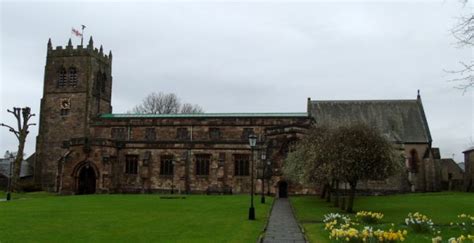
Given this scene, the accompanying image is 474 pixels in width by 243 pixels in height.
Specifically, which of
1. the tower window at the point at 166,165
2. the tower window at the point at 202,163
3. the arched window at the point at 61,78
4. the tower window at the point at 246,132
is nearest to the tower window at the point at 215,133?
the tower window at the point at 246,132

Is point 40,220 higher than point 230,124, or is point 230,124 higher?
point 230,124

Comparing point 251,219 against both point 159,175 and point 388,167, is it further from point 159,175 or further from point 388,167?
point 159,175

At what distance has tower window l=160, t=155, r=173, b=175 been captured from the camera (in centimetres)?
5725

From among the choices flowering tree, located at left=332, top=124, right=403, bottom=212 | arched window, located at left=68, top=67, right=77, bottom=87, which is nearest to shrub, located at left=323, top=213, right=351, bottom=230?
flowering tree, located at left=332, top=124, right=403, bottom=212

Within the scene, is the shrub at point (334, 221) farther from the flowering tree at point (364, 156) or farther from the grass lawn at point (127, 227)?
the flowering tree at point (364, 156)

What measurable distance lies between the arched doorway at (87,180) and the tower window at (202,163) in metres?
12.5

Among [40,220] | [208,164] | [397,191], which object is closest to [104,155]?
[208,164]

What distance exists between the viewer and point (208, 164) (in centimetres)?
5712

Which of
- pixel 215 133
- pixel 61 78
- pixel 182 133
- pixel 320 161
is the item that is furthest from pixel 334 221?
pixel 61 78

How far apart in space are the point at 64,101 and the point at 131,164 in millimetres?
15212

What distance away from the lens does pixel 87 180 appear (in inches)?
2189

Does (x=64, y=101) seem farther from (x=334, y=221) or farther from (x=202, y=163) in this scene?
(x=334, y=221)

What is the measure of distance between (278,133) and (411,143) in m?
22.1

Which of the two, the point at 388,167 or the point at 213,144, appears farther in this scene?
the point at 213,144
